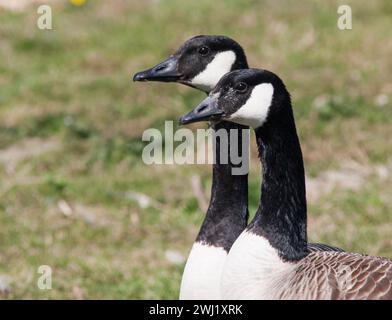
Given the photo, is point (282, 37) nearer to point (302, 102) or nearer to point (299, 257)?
point (302, 102)

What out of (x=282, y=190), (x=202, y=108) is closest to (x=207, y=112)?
(x=202, y=108)

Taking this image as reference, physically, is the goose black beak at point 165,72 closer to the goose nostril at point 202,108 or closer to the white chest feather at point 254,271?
the goose nostril at point 202,108

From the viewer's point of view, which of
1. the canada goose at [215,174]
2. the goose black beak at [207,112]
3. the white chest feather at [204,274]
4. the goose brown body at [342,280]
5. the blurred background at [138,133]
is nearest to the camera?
the goose brown body at [342,280]

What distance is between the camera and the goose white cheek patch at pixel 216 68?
480 cm

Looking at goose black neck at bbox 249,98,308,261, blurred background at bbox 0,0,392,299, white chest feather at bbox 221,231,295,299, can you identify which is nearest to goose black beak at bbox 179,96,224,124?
goose black neck at bbox 249,98,308,261

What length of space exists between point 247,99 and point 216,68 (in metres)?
0.70

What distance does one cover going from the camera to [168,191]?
7383 mm

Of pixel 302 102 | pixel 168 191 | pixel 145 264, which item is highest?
pixel 302 102

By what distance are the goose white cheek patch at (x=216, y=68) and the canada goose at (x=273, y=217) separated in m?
0.55

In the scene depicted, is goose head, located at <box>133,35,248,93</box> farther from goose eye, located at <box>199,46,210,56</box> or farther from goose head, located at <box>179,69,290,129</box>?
goose head, located at <box>179,69,290,129</box>

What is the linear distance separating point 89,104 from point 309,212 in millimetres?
2834

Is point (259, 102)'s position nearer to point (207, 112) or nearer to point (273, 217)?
point (207, 112)

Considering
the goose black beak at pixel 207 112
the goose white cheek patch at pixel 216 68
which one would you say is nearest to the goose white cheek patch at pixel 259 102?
the goose black beak at pixel 207 112
